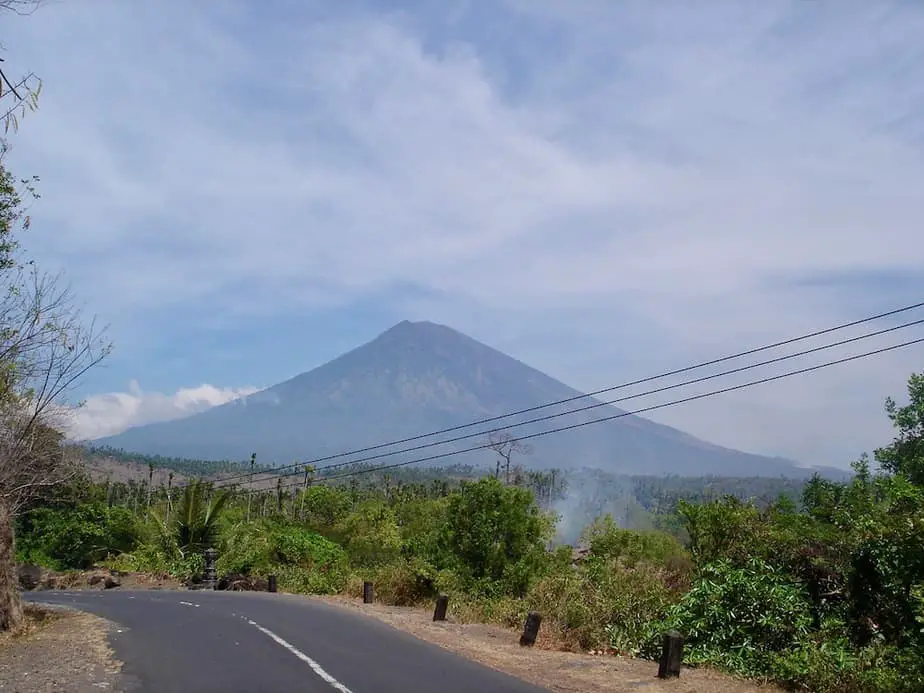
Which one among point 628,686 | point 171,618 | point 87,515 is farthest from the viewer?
point 87,515

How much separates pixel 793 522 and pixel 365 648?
309 inches

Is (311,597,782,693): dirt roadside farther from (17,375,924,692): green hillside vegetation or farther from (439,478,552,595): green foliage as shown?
(439,478,552,595): green foliage

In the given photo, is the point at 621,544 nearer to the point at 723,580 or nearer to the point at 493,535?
the point at 493,535

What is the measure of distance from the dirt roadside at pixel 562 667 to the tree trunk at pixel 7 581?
7555 mm

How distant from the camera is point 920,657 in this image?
379 inches

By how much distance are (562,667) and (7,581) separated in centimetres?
1107

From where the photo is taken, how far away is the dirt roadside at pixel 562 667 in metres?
10.4

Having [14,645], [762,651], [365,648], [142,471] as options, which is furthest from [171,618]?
[142,471]

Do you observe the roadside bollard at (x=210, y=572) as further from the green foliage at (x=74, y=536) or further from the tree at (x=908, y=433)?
the tree at (x=908, y=433)

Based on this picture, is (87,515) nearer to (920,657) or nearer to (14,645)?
(14,645)

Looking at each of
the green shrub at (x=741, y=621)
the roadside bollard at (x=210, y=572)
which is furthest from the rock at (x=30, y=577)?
the green shrub at (x=741, y=621)

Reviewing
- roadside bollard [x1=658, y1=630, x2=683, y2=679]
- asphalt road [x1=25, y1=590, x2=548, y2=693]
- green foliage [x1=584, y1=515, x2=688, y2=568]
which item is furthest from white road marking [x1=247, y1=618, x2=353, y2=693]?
green foliage [x1=584, y1=515, x2=688, y2=568]

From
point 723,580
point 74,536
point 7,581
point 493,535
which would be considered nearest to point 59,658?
point 7,581

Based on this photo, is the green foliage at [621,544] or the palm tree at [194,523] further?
the palm tree at [194,523]
